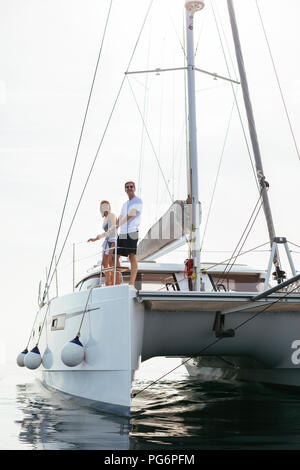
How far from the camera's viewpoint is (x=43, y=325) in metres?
8.55

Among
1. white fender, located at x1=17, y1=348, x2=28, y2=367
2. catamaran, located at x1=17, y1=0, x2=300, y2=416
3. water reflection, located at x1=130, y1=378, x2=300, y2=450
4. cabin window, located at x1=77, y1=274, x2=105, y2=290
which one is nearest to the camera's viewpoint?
water reflection, located at x1=130, y1=378, x2=300, y2=450

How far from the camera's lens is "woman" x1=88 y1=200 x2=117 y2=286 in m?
6.48

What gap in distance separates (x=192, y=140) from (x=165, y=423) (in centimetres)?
387

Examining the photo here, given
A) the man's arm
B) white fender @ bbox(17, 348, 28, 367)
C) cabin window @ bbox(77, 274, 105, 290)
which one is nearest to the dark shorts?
the man's arm

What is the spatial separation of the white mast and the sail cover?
11 cm

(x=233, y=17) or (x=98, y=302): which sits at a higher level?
(x=233, y=17)

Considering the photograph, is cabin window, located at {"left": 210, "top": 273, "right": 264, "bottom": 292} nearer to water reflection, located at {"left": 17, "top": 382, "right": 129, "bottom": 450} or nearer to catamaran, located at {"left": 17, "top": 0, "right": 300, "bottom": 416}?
catamaran, located at {"left": 17, "top": 0, "right": 300, "bottom": 416}

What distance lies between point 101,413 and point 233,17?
6991 millimetres

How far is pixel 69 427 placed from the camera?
5.11 metres

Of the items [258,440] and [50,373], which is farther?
[50,373]

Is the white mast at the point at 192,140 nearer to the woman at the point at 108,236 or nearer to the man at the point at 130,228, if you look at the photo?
the man at the point at 130,228

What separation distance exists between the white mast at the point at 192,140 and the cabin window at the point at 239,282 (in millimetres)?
1568
